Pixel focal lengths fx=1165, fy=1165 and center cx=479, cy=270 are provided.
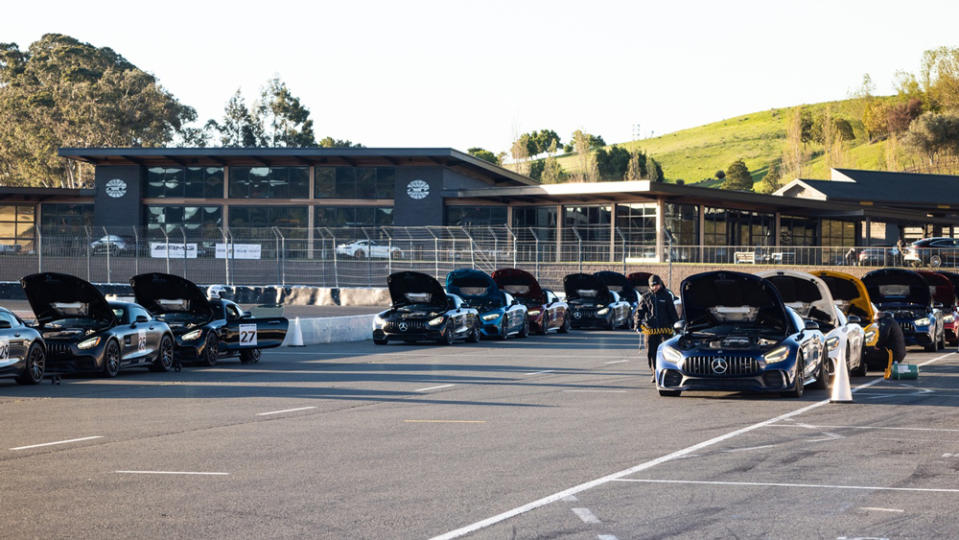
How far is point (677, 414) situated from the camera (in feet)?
44.0

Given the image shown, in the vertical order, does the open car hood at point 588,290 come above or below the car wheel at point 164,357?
above

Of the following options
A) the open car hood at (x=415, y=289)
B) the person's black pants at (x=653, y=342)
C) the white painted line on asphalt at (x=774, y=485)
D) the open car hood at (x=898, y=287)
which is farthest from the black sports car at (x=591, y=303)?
the white painted line on asphalt at (x=774, y=485)

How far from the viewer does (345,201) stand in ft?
205

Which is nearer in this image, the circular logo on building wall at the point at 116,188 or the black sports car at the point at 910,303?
the black sports car at the point at 910,303

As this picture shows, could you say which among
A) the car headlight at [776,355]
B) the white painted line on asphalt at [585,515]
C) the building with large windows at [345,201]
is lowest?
the white painted line on asphalt at [585,515]

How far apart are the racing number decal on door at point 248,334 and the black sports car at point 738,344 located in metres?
8.98

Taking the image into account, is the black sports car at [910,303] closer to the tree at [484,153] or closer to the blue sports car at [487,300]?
the blue sports car at [487,300]

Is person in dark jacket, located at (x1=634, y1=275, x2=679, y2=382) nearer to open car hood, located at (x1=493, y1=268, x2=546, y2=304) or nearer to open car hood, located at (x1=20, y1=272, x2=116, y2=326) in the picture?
open car hood, located at (x1=20, y1=272, x2=116, y2=326)

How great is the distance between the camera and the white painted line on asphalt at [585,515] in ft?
24.2

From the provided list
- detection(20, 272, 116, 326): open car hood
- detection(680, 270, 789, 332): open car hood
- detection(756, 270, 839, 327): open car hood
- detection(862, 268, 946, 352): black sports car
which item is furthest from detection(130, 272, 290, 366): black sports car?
detection(862, 268, 946, 352): black sports car

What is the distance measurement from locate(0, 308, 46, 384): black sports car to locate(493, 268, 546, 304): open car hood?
15.9 m

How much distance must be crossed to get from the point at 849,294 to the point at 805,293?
2.74 m

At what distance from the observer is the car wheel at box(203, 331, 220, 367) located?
2100 centimetres

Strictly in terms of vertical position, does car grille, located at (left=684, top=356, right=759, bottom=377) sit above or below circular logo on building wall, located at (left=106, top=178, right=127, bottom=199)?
below
